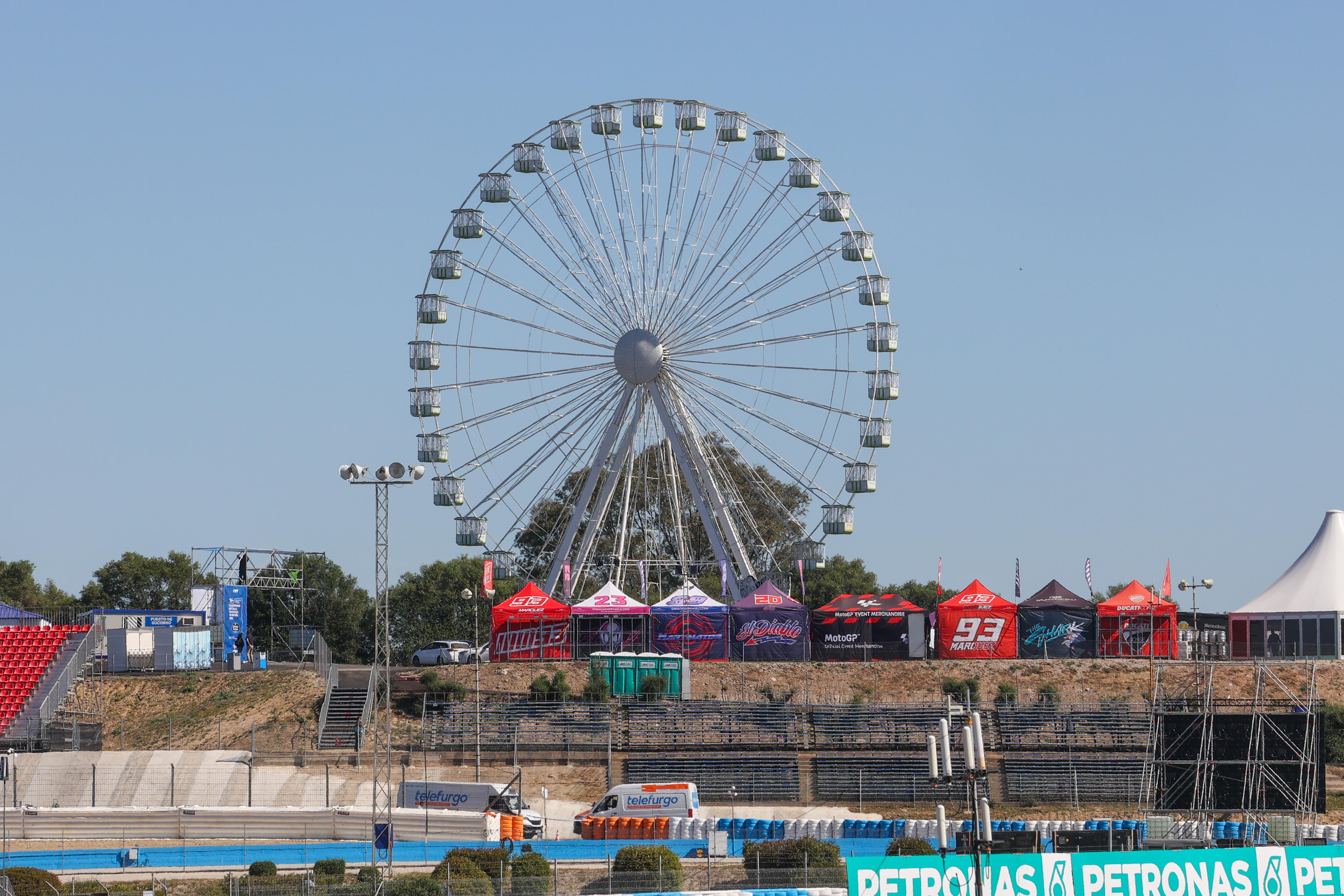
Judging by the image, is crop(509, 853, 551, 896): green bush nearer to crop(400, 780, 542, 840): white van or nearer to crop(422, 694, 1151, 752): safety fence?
crop(400, 780, 542, 840): white van

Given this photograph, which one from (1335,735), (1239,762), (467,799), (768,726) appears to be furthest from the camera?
(768,726)

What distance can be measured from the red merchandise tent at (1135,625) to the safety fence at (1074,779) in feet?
32.2

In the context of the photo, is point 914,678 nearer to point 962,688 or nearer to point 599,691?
point 962,688

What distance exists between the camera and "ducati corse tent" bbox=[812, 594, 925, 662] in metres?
60.1

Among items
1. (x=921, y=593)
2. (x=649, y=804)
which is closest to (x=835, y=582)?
(x=921, y=593)

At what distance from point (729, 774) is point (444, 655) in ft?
62.4

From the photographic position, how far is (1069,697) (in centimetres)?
5688

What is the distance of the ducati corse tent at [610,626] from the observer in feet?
198

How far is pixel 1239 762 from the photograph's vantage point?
40.6 meters

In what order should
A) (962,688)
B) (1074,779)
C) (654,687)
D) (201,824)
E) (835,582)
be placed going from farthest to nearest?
(835,582)
(962,688)
(654,687)
(1074,779)
(201,824)

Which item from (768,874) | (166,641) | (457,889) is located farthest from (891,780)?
(166,641)

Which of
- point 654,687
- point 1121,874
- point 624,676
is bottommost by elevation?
point 1121,874

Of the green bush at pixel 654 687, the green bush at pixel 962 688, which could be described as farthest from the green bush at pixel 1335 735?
the green bush at pixel 654 687

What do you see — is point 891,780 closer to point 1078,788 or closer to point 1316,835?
point 1078,788
